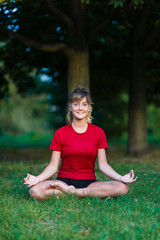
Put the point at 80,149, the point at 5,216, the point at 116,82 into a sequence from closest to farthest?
the point at 5,216 < the point at 80,149 < the point at 116,82

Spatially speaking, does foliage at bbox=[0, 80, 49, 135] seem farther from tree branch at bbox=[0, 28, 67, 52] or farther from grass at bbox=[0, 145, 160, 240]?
grass at bbox=[0, 145, 160, 240]

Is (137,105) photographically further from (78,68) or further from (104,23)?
(104,23)

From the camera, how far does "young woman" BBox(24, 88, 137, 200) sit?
369 cm

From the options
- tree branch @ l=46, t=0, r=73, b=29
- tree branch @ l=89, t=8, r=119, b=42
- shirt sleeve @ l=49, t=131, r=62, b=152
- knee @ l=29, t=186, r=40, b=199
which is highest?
tree branch @ l=46, t=0, r=73, b=29

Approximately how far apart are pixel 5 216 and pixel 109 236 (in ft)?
3.50

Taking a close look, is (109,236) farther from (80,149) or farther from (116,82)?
(116,82)

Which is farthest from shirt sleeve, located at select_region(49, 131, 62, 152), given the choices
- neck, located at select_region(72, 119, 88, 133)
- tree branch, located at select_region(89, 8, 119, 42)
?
tree branch, located at select_region(89, 8, 119, 42)

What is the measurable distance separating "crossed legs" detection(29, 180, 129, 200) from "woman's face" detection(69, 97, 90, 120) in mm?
839

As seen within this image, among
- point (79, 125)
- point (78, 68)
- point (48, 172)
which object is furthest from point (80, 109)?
point (78, 68)

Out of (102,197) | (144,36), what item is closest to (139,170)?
(102,197)

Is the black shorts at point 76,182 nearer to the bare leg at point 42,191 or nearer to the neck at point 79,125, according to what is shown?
the bare leg at point 42,191

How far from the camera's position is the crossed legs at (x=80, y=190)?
3.60 meters

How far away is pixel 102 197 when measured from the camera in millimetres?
3742

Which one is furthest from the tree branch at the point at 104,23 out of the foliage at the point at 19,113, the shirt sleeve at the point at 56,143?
the foliage at the point at 19,113
